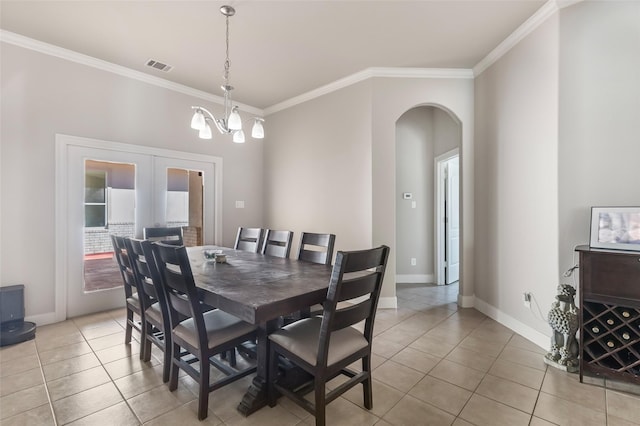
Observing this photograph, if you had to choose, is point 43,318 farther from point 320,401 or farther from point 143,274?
point 320,401

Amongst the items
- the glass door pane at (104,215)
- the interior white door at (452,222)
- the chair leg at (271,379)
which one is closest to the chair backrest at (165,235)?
the glass door pane at (104,215)

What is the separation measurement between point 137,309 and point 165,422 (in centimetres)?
112

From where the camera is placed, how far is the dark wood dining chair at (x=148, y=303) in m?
2.00

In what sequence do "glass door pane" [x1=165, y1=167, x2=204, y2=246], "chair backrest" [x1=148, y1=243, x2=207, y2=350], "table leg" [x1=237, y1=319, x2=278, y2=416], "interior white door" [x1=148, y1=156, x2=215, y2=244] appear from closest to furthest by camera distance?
"chair backrest" [x1=148, y1=243, x2=207, y2=350], "table leg" [x1=237, y1=319, x2=278, y2=416], "interior white door" [x1=148, y1=156, x2=215, y2=244], "glass door pane" [x1=165, y1=167, x2=204, y2=246]

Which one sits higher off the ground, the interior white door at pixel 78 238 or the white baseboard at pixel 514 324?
the interior white door at pixel 78 238

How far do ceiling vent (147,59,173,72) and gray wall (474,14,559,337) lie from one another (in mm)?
3786

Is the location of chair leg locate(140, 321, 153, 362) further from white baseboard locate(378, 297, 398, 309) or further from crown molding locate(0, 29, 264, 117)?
crown molding locate(0, 29, 264, 117)

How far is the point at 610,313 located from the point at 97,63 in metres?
5.46

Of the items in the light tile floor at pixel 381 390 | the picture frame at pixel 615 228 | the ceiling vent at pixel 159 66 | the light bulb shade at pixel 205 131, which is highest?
the ceiling vent at pixel 159 66

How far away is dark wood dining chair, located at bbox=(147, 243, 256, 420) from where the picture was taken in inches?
66.2

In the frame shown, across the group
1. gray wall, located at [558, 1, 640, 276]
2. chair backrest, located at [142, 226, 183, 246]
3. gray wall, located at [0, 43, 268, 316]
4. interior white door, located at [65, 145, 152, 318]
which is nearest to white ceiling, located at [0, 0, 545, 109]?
gray wall, located at [0, 43, 268, 316]

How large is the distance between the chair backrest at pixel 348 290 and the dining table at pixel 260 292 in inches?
7.2

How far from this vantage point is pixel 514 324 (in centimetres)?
296

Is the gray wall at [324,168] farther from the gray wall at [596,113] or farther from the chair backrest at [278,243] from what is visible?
the gray wall at [596,113]
